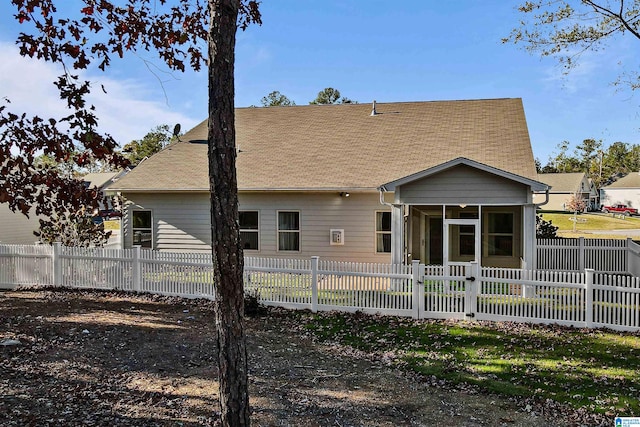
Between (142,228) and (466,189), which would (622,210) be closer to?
(466,189)

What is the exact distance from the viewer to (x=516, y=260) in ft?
47.5

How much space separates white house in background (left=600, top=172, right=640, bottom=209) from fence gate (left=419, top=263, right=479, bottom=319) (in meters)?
66.3

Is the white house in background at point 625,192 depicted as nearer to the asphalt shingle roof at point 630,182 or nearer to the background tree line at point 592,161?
the asphalt shingle roof at point 630,182

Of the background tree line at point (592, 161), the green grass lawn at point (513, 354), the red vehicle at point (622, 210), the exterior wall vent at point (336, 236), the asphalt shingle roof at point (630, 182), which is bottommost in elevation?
the green grass lawn at point (513, 354)

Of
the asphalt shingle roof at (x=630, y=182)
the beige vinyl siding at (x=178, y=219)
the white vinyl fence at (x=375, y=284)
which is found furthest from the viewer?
the asphalt shingle roof at (x=630, y=182)

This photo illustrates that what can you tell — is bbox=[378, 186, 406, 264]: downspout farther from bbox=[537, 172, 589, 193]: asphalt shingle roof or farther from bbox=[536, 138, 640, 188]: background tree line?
bbox=[536, 138, 640, 188]: background tree line

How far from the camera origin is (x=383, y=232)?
14719 millimetres

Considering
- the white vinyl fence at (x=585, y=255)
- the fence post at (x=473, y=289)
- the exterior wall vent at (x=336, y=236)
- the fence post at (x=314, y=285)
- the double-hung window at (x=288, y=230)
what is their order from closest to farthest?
1. the fence post at (x=473, y=289)
2. the fence post at (x=314, y=285)
3. the white vinyl fence at (x=585, y=255)
4. the exterior wall vent at (x=336, y=236)
5. the double-hung window at (x=288, y=230)

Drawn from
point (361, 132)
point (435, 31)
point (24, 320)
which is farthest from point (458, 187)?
point (435, 31)

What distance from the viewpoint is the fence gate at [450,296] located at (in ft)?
30.2

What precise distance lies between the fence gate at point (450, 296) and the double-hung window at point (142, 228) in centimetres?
1149

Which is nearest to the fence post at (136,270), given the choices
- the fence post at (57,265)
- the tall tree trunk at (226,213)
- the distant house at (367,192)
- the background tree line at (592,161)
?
the fence post at (57,265)

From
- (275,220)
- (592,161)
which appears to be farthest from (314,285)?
(592,161)

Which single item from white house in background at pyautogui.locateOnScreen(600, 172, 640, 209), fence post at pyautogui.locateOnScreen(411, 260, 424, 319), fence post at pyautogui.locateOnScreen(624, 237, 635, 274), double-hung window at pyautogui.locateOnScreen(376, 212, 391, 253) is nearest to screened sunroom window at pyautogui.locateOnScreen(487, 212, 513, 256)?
double-hung window at pyautogui.locateOnScreen(376, 212, 391, 253)
